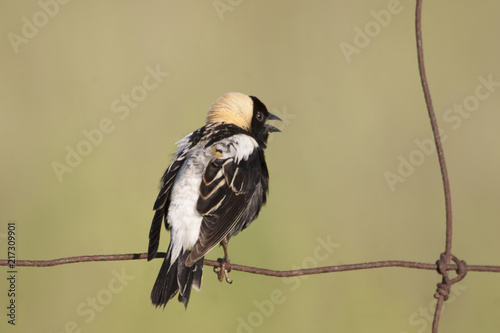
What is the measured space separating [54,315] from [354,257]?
234cm

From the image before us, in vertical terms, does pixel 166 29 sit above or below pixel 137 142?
above

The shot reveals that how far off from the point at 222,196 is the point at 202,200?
0.11 metres

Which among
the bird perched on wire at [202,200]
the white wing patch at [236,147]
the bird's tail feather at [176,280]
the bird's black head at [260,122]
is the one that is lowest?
the bird's tail feather at [176,280]

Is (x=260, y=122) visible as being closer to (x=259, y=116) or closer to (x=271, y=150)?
(x=259, y=116)

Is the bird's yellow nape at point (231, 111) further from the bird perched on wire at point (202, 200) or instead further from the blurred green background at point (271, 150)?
the blurred green background at point (271, 150)

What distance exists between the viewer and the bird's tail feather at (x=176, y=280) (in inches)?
135

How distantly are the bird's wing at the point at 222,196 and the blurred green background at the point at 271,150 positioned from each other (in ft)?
4.09

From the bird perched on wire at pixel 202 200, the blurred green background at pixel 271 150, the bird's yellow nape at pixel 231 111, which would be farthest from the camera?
the blurred green background at pixel 271 150

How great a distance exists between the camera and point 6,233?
205 inches

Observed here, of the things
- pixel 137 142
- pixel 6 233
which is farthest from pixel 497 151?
pixel 6 233

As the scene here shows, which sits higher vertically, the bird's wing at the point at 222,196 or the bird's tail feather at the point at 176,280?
the bird's wing at the point at 222,196

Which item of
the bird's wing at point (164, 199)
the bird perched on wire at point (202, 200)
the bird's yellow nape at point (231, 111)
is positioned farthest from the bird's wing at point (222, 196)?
the bird's yellow nape at point (231, 111)

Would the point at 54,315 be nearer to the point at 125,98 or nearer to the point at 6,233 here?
the point at 6,233

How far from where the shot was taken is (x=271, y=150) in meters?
6.20
